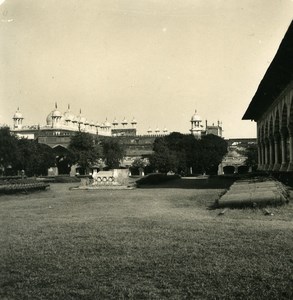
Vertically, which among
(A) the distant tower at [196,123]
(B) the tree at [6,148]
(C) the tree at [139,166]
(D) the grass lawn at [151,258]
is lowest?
(D) the grass lawn at [151,258]

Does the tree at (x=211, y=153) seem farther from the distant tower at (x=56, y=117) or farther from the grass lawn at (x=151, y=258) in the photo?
the grass lawn at (x=151, y=258)

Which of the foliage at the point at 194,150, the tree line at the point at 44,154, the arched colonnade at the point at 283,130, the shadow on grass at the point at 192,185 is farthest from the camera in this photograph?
the foliage at the point at 194,150

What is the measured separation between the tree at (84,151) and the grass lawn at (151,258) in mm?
40261

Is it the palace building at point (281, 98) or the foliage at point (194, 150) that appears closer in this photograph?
the palace building at point (281, 98)

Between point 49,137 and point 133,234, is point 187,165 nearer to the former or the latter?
point 49,137

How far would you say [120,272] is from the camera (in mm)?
5324

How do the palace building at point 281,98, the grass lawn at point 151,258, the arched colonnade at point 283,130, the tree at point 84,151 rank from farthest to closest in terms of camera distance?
1. the tree at point 84,151
2. the arched colonnade at point 283,130
3. the palace building at point 281,98
4. the grass lawn at point 151,258

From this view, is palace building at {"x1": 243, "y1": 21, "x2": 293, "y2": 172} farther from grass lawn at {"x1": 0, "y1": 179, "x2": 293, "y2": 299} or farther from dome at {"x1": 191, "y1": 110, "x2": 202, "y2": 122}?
dome at {"x1": 191, "y1": 110, "x2": 202, "y2": 122}

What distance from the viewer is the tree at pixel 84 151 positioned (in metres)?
49.8

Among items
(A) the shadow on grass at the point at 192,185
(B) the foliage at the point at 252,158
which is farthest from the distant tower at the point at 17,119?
(A) the shadow on grass at the point at 192,185

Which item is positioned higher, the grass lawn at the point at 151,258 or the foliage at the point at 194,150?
the foliage at the point at 194,150

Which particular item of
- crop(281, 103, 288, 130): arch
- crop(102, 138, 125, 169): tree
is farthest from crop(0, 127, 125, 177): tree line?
crop(281, 103, 288, 130): arch

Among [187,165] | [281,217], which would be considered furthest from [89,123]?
[281,217]

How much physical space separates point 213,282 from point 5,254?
10.3 feet
